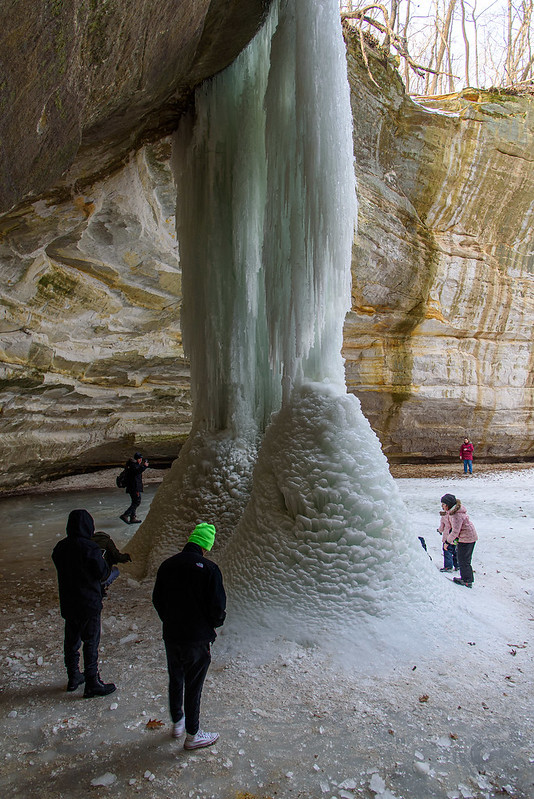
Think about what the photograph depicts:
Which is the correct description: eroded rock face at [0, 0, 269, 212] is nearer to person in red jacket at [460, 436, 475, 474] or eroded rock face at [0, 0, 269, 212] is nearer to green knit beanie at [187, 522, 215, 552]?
green knit beanie at [187, 522, 215, 552]

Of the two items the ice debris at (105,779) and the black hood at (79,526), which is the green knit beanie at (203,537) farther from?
the ice debris at (105,779)

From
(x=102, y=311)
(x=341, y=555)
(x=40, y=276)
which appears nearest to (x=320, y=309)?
(x=341, y=555)

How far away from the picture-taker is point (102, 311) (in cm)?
906

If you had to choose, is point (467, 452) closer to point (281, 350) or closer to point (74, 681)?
point (281, 350)

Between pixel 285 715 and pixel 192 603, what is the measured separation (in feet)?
3.24

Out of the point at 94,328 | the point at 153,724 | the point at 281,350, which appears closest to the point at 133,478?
the point at 94,328

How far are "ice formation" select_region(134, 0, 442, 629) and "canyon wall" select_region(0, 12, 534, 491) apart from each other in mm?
710

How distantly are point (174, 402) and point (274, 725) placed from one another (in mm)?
10109

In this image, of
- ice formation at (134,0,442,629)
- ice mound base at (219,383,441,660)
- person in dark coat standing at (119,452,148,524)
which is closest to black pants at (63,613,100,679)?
ice mound base at (219,383,441,660)

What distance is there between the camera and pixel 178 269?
8.46 meters

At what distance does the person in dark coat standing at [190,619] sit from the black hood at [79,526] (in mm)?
772

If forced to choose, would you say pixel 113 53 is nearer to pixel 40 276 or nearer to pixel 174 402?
pixel 40 276

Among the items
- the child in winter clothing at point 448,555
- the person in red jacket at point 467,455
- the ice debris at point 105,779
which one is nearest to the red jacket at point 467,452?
the person in red jacket at point 467,455

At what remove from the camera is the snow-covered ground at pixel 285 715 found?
7.75 feet
